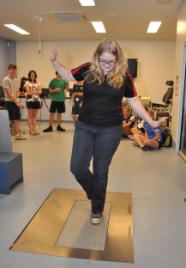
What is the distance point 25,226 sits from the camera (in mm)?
2111

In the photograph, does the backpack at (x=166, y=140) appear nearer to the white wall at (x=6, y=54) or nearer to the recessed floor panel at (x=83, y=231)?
the recessed floor panel at (x=83, y=231)

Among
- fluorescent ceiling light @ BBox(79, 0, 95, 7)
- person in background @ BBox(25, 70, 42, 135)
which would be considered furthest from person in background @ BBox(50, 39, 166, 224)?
person in background @ BBox(25, 70, 42, 135)

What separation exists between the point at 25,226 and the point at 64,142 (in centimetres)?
324

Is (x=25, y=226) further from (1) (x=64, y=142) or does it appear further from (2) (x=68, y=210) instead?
(1) (x=64, y=142)

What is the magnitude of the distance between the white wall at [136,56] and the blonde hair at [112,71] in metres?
6.68

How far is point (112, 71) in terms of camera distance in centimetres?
189

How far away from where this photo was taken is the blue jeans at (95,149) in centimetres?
196

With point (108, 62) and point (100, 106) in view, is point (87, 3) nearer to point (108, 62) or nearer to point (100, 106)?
point (108, 62)

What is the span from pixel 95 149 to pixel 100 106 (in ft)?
1.12

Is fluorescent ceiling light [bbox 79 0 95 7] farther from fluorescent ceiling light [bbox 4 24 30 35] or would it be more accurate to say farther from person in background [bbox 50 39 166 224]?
person in background [bbox 50 39 166 224]

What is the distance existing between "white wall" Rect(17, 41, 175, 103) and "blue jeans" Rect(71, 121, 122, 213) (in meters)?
6.71

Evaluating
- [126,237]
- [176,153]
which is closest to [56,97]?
[176,153]

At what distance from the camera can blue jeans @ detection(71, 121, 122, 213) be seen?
1965mm

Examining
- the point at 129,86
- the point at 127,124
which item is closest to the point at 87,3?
the point at 127,124
